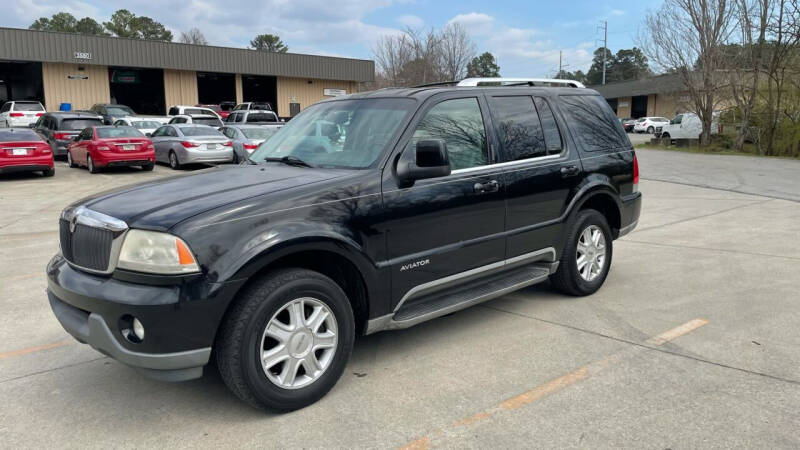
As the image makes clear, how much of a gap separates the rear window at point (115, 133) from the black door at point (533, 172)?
632 inches

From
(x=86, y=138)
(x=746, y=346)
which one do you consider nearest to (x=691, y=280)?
(x=746, y=346)

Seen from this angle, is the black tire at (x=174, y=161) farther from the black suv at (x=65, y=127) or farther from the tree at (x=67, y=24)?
the tree at (x=67, y=24)

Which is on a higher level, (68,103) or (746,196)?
(68,103)

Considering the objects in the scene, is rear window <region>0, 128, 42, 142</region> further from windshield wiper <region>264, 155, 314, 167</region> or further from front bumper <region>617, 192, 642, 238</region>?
front bumper <region>617, 192, 642, 238</region>

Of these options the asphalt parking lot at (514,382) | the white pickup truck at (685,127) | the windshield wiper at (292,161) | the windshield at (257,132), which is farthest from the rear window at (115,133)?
the white pickup truck at (685,127)

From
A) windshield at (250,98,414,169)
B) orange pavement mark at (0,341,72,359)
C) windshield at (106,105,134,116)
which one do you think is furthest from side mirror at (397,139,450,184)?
windshield at (106,105,134,116)

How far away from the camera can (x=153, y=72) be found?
4066 centimetres

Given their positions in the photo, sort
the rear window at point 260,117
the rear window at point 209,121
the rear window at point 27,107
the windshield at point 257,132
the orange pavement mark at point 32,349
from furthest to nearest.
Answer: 1. the rear window at point 27,107
2. the rear window at point 209,121
3. the rear window at point 260,117
4. the windshield at point 257,132
5. the orange pavement mark at point 32,349

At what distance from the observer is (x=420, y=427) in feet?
10.8

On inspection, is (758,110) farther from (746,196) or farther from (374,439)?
(374,439)

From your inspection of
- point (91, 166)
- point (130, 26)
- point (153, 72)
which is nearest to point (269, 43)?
point (130, 26)

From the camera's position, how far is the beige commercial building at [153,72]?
106 feet

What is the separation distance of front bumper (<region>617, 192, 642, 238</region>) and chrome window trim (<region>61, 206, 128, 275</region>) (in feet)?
14.9

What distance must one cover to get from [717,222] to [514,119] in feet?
20.7
